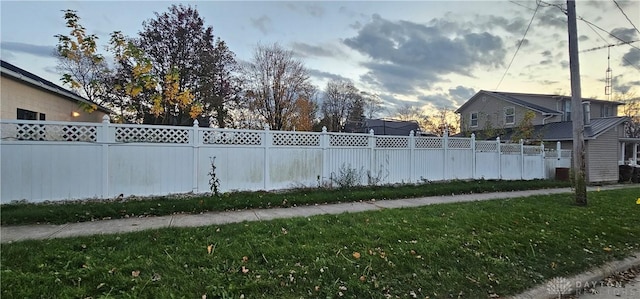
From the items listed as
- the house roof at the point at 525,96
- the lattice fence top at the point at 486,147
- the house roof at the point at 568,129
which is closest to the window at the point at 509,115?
the house roof at the point at 525,96

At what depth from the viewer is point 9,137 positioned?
566cm

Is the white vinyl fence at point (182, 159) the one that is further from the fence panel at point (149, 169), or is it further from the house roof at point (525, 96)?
the house roof at point (525, 96)

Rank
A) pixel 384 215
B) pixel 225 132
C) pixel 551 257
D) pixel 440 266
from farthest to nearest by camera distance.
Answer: pixel 225 132
pixel 384 215
pixel 551 257
pixel 440 266

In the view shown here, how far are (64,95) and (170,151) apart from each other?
7433mm

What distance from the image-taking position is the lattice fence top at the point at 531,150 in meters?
13.2

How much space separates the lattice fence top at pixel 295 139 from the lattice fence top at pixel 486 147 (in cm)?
694

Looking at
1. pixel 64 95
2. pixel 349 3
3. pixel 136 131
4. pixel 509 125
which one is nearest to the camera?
pixel 136 131

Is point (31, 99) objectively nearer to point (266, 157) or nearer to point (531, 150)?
point (266, 157)

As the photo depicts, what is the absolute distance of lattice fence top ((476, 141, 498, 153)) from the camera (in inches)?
461

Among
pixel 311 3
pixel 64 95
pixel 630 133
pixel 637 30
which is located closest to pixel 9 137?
pixel 64 95

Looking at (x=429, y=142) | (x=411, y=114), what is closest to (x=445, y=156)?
(x=429, y=142)

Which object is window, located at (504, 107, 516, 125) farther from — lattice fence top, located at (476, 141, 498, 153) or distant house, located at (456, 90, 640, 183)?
lattice fence top, located at (476, 141, 498, 153)

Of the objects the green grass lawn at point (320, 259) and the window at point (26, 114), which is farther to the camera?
the window at point (26, 114)

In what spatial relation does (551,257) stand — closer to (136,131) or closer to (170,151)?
(170,151)
